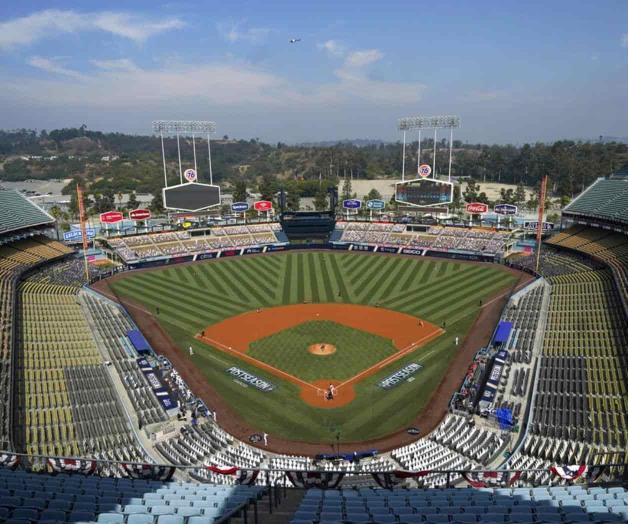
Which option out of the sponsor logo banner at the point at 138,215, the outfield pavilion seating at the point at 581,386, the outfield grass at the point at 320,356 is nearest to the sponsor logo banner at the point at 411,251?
the outfield pavilion seating at the point at 581,386

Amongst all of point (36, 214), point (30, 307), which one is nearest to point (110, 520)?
point (30, 307)

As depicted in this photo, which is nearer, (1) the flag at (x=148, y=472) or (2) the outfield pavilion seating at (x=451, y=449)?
(1) the flag at (x=148, y=472)

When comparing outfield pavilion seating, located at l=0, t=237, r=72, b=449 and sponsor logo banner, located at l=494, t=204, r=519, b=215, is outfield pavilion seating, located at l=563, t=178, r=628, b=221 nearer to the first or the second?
Answer: sponsor logo banner, located at l=494, t=204, r=519, b=215

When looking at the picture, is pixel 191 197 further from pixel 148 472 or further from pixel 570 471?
pixel 570 471

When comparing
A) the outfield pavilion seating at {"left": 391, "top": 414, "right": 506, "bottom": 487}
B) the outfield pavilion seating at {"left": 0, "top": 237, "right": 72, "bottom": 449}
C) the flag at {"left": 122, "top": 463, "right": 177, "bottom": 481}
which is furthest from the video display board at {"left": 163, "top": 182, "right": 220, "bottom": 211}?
the flag at {"left": 122, "top": 463, "right": 177, "bottom": 481}

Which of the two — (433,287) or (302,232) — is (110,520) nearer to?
(433,287)

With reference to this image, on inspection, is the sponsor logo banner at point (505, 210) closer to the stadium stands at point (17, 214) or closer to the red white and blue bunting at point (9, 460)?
the stadium stands at point (17, 214)
